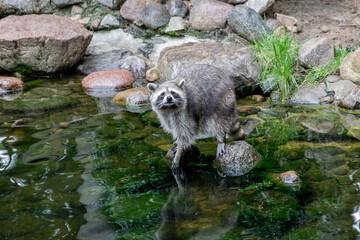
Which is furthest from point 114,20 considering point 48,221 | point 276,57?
point 48,221

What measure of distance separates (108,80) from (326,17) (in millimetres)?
4770

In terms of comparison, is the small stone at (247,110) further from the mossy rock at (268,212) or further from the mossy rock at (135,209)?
the mossy rock at (135,209)

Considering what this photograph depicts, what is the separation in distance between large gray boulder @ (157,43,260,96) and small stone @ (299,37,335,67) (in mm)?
850

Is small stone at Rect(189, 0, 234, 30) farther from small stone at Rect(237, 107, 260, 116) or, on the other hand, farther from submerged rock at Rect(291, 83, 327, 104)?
small stone at Rect(237, 107, 260, 116)

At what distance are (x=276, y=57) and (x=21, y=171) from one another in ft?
14.2

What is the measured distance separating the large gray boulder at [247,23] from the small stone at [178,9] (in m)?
1.32

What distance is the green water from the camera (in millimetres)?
3465

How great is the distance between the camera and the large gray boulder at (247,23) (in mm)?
8047

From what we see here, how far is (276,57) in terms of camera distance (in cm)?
689

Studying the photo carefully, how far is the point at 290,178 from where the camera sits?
4164 millimetres

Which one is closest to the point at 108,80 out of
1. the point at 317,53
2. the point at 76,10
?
the point at 76,10

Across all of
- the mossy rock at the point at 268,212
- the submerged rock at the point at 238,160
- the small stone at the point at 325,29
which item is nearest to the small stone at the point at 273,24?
the small stone at the point at 325,29

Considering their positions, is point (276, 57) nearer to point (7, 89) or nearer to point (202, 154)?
point (202, 154)

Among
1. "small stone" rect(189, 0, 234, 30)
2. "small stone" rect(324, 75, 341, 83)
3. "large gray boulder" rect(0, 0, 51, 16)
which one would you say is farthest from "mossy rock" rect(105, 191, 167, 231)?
"large gray boulder" rect(0, 0, 51, 16)
